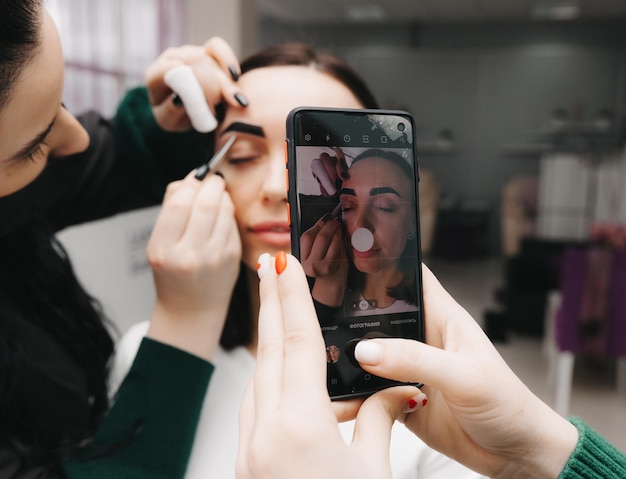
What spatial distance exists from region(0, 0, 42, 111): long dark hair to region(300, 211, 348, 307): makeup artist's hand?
263mm

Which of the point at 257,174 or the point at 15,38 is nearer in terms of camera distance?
the point at 15,38

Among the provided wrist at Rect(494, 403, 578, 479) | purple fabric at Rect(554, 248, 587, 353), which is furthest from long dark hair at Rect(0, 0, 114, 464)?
purple fabric at Rect(554, 248, 587, 353)

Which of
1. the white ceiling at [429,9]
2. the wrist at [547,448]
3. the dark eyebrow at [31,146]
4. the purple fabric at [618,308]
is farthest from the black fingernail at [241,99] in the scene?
the white ceiling at [429,9]

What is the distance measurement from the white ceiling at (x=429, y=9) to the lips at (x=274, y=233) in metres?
4.82

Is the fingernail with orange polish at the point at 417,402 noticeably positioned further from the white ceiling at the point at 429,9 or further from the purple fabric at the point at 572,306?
the white ceiling at the point at 429,9

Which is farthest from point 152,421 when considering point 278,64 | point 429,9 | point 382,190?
point 429,9

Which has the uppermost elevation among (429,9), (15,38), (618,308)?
(429,9)

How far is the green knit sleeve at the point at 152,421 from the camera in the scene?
1.83 ft

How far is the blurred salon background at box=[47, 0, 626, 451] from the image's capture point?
2436 mm

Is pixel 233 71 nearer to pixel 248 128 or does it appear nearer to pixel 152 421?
pixel 248 128

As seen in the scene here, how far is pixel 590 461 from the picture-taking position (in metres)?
0.42

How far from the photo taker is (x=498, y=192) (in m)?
6.01

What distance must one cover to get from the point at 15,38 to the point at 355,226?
0.30m

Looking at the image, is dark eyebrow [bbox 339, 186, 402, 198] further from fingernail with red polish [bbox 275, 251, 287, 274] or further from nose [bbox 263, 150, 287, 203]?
nose [bbox 263, 150, 287, 203]
